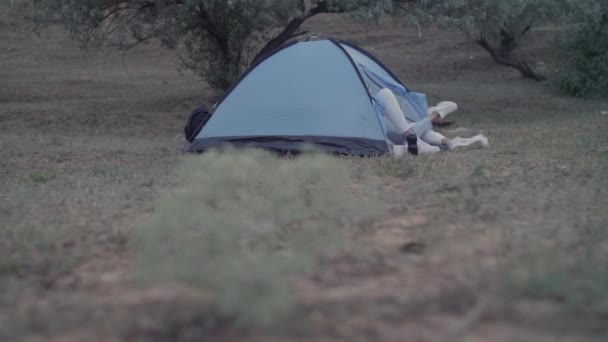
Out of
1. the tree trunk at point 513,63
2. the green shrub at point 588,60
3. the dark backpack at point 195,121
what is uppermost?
the dark backpack at point 195,121

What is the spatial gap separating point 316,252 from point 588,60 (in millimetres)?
15524

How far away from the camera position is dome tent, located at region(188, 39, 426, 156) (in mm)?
9023

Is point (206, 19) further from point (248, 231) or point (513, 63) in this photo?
point (248, 231)

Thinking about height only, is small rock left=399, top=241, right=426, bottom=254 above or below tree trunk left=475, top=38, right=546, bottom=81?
above

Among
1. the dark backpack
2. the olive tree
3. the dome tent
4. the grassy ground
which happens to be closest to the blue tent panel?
the dome tent

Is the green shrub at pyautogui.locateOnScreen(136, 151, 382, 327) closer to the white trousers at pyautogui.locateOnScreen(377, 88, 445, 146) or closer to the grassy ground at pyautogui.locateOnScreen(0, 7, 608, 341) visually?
the grassy ground at pyautogui.locateOnScreen(0, 7, 608, 341)

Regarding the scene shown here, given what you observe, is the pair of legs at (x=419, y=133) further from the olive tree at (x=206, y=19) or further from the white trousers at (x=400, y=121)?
the olive tree at (x=206, y=19)

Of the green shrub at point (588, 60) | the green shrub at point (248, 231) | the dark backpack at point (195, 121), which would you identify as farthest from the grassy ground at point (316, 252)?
the green shrub at point (588, 60)

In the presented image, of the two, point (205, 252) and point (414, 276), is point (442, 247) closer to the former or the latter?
point (414, 276)

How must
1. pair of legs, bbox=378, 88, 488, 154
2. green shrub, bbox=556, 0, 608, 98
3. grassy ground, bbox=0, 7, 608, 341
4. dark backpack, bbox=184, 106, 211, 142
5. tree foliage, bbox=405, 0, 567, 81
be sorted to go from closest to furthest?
grassy ground, bbox=0, 7, 608, 341, pair of legs, bbox=378, 88, 488, 154, dark backpack, bbox=184, 106, 211, 142, tree foliage, bbox=405, 0, 567, 81, green shrub, bbox=556, 0, 608, 98

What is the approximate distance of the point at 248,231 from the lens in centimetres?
361

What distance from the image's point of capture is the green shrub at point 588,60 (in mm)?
17078

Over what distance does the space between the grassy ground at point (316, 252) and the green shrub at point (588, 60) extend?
10.0 m

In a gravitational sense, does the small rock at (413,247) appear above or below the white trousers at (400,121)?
above
